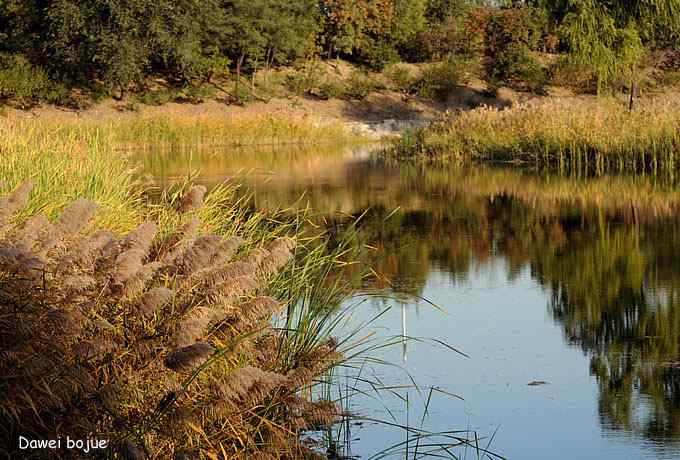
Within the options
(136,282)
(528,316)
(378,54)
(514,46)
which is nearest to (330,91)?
(378,54)

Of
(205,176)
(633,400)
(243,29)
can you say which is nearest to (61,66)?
(243,29)

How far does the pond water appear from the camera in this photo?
6695 mm

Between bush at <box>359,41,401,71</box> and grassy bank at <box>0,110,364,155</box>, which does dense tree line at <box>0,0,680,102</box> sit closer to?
bush at <box>359,41,401,71</box>

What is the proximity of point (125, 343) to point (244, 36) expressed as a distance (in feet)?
139

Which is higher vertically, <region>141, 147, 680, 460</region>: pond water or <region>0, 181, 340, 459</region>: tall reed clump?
<region>0, 181, 340, 459</region>: tall reed clump

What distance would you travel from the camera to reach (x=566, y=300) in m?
10.3

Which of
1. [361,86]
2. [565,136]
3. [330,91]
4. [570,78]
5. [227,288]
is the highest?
[227,288]

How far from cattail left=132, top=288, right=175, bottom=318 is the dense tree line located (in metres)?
30.4

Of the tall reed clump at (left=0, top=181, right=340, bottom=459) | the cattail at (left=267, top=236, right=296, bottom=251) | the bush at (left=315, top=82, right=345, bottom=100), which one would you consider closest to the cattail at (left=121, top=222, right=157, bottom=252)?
the tall reed clump at (left=0, top=181, right=340, bottom=459)

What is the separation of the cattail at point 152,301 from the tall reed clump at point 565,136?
18.7m

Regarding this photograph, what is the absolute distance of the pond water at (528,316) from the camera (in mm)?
6695

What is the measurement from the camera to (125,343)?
5.20 m

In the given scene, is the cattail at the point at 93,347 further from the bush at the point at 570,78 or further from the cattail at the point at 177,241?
the bush at the point at 570,78

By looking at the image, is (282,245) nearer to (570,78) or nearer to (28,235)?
(28,235)
